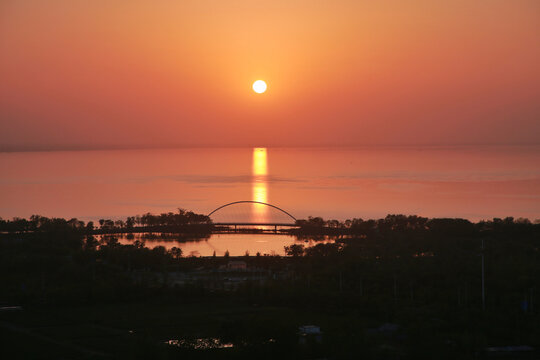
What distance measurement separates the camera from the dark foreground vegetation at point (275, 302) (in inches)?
563

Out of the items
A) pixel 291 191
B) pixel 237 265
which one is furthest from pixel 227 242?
pixel 291 191

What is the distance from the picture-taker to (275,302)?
19141 millimetres

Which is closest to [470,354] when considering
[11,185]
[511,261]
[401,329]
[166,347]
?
[401,329]

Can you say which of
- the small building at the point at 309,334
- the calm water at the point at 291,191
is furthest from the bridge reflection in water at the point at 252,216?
the small building at the point at 309,334

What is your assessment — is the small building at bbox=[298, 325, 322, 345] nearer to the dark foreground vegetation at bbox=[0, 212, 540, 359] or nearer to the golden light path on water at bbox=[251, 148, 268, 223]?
the dark foreground vegetation at bbox=[0, 212, 540, 359]

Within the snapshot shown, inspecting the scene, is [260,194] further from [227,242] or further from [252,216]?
[227,242]

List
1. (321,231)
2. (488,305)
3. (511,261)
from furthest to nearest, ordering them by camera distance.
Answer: (321,231)
(511,261)
(488,305)

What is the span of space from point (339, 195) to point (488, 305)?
41263mm

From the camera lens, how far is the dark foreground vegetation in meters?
14.3

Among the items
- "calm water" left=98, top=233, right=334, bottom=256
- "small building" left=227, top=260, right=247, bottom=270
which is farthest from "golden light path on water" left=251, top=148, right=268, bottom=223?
"small building" left=227, top=260, right=247, bottom=270

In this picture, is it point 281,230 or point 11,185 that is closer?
point 281,230

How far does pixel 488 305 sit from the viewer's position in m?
17.8

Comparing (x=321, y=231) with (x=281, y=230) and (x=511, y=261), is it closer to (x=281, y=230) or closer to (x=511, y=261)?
(x=281, y=230)

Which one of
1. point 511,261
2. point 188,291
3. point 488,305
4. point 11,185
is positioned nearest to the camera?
point 488,305
